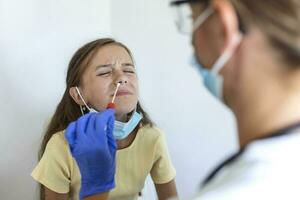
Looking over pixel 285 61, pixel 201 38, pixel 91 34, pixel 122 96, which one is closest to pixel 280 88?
pixel 285 61

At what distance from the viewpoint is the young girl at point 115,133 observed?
1.40 metres

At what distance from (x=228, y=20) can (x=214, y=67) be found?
0.08 meters

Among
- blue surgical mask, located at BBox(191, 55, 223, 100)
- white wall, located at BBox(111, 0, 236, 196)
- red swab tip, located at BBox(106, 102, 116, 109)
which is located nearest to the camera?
blue surgical mask, located at BBox(191, 55, 223, 100)

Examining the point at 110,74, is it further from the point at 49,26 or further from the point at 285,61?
the point at 285,61

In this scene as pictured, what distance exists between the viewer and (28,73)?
1.59 meters

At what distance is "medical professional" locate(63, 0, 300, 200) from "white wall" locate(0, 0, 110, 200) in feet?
3.30

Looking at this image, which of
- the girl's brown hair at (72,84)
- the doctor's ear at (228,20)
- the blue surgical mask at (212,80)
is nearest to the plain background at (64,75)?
the girl's brown hair at (72,84)

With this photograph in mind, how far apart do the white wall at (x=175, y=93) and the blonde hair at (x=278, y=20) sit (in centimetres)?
107

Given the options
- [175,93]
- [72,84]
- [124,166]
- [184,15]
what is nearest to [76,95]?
[72,84]

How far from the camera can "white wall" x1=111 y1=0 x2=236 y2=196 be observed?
171cm

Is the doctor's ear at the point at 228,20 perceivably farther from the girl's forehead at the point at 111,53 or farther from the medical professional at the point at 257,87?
the girl's forehead at the point at 111,53

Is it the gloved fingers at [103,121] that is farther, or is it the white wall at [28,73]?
the white wall at [28,73]

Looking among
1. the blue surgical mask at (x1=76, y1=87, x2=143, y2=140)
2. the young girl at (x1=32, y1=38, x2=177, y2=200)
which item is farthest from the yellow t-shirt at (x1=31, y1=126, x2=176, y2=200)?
the blue surgical mask at (x1=76, y1=87, x2=143, y2=140)

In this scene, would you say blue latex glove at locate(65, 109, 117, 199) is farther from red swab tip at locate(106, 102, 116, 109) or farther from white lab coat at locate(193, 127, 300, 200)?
white lab coat at locate(193, 127, 300, 200)
